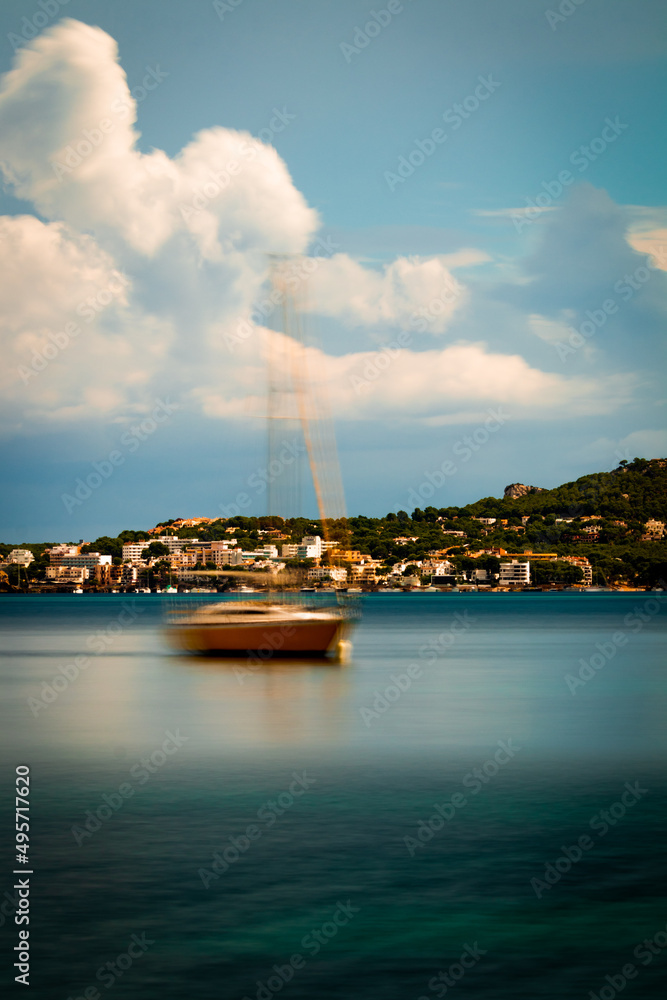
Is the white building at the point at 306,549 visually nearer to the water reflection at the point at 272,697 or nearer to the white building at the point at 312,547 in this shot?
the white building at the point at 312,547

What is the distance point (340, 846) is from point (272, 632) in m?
28.5

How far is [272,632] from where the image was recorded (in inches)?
1703

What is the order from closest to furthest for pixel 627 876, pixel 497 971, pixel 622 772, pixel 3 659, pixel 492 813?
1. pixel 497 971
2. pixel 627 876
3. pixel 492 813
4. pixel 622 772
5. pixel 3 659

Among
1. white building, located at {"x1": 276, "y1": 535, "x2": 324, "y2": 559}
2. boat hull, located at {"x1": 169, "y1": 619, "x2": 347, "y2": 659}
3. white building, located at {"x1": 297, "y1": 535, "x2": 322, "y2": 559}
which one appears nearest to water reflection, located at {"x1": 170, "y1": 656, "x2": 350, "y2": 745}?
boat hull, located at {"x1": 169, "y1": 619, "x2": 347, "y2": 659}

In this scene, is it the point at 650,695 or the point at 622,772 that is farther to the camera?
the point at 650,695

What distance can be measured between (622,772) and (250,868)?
32.8 ft

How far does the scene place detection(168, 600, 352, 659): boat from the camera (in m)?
42.7

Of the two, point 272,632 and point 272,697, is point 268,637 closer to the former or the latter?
point 272,632

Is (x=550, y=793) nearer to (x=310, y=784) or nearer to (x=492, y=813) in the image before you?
(x=492, y=813)

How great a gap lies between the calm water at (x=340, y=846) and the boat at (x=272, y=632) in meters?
8.37

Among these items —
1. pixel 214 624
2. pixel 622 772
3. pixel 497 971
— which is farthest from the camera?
pixel 214 624

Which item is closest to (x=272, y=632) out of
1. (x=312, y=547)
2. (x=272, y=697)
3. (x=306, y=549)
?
(x=272, y=697)

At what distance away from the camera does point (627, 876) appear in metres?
13.4

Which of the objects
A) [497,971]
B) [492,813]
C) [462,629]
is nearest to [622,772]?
[492,813]
